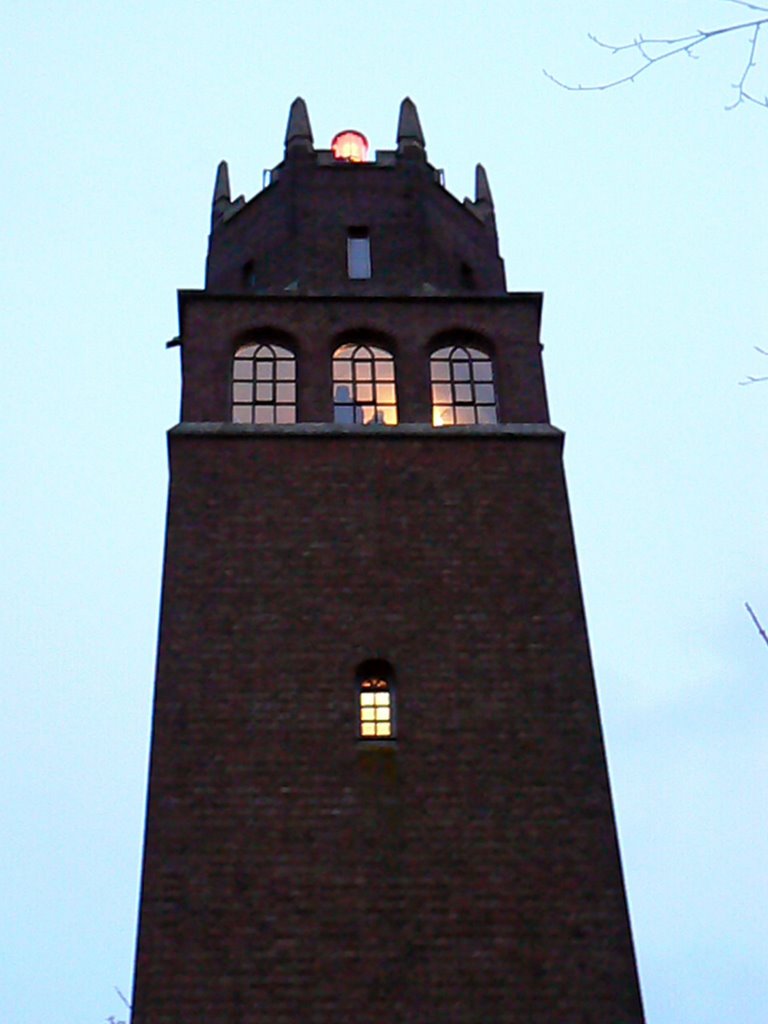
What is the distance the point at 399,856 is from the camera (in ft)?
73.1

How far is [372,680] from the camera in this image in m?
24.5

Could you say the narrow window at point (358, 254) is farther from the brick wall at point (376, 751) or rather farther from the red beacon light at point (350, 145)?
the brick wall at point (376, 751)

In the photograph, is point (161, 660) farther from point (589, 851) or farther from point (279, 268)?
point (279, 268)

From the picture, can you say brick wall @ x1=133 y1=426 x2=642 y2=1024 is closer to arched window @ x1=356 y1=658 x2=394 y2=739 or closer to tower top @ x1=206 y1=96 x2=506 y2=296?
arched window @ x1=356 y1=658 x2=394 y2=739

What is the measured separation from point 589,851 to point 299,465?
8507mm

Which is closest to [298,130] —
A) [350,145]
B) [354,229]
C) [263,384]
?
[350,145]

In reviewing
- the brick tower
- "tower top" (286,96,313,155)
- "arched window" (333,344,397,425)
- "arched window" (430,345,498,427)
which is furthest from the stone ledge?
"tower top" (286,96,313,155)

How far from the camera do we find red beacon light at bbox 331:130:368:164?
35156mm

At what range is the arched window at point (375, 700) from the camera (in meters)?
23.8

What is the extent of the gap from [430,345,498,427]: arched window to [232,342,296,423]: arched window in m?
2.66

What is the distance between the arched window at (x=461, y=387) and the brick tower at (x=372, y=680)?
0.25 feet

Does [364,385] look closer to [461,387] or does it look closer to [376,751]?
[461,387]

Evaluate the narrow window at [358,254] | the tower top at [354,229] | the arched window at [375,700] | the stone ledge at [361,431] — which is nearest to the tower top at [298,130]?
the tower top at [354,229]

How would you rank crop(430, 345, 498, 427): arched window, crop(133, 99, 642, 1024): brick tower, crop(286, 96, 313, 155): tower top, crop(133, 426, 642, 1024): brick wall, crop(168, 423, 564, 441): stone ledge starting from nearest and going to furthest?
crop(133, 426, 642, 1024): brick wall
crop(133, 99, 642, 1024): brick tower
crop(168, 423, 564, 441): stone ledge
crop(430, 345, 498, 427): arched window
crop(286, 96, 313, 155): tower top
